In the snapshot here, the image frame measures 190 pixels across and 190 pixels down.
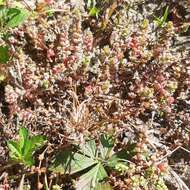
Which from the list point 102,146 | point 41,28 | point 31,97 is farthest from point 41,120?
point 41,28

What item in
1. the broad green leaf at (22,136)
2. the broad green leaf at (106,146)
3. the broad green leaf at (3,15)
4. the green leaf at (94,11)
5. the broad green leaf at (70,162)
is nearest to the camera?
the broad green leaf at (22,136)

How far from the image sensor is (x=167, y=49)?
121 inches

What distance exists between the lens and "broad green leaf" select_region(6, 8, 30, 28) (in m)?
2.81

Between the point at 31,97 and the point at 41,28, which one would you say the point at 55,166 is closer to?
the point at 31,97

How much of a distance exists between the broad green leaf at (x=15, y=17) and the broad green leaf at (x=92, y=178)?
0.94 meters

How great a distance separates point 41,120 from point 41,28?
61cm

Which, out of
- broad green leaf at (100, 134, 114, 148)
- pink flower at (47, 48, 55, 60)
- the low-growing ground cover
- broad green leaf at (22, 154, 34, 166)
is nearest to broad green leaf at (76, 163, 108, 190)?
the low-growing ground cover

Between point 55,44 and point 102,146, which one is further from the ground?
point 55,44

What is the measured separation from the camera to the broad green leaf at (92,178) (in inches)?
103

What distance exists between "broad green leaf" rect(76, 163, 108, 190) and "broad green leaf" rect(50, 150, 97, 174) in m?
0.04

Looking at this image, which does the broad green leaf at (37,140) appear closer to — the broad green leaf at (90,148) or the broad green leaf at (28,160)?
the broad green leaf at (28,160)

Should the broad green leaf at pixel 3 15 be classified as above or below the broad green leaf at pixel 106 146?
above

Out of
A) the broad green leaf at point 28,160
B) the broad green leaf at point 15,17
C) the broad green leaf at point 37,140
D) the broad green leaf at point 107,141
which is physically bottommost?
the broad green leaf at point 28,160

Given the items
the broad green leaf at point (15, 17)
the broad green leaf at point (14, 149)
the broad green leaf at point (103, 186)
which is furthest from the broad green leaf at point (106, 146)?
the broad green leaf at point (15, 17)
